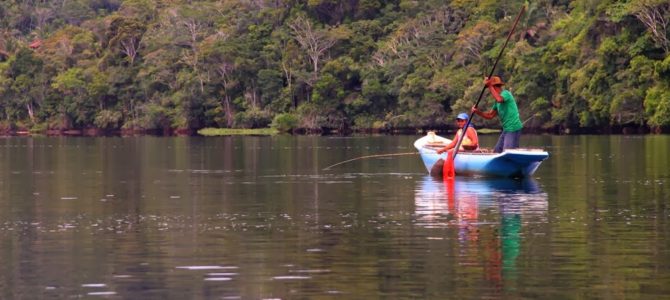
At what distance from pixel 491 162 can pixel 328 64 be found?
68326 mm

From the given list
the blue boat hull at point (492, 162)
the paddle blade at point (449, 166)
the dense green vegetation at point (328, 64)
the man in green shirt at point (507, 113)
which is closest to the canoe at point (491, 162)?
the blue boat hull at point (492, 162)

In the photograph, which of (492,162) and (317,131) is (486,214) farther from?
(317,131)

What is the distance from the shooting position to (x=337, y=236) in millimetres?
20031

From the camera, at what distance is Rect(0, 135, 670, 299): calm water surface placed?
15344 millimetres

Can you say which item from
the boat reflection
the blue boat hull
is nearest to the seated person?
the blue boat hull

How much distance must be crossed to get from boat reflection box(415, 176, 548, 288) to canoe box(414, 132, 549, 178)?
15.4 inches

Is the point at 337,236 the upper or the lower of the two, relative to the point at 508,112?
lower

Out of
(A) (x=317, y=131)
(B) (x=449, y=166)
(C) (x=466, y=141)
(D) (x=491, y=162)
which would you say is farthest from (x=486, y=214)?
(A) (x=317, y=131)

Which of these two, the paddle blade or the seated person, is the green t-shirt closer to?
the seated person

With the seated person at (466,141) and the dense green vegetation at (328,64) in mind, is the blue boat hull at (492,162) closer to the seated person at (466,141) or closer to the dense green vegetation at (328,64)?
the seated person at (466,141)

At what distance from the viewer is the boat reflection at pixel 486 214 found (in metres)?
17.4

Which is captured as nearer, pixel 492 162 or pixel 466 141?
pixel 492 162

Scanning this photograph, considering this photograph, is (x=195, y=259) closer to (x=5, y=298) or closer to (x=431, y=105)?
(x=5, y=298)

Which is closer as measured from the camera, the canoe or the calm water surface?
the calm water surface
